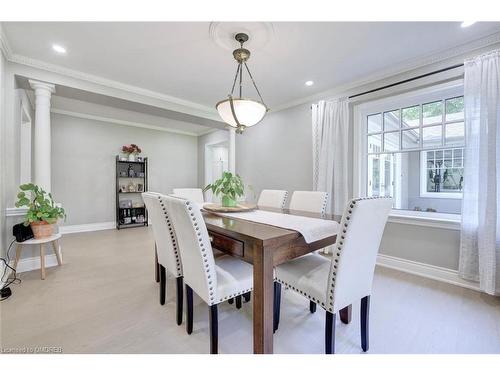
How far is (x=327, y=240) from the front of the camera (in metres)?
1.68

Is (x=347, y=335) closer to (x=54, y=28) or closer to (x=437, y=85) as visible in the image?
(x=437, y=85)

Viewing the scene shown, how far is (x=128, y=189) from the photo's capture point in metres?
5.34

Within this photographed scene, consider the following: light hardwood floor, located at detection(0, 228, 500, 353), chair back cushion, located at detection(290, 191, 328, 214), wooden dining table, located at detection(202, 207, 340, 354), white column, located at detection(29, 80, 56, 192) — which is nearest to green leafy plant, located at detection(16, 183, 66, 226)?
white column, located at detection(29, 80, 56, 192)

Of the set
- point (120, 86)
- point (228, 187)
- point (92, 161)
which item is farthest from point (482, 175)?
point (92, 161)

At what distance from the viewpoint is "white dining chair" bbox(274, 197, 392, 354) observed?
117 centimetres

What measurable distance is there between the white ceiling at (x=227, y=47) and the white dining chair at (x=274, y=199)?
5.08ft

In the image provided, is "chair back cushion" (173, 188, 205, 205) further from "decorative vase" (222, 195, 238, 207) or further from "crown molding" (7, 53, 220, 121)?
"crown molding" (7, 53, 220, 121)

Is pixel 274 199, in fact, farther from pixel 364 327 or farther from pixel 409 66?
pixel 409 66

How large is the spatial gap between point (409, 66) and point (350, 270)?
2684 millimetres

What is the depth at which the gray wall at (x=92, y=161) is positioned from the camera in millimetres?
4633

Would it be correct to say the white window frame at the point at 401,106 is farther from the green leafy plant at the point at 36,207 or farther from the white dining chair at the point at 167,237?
the green leafy plant at the point at 36,207

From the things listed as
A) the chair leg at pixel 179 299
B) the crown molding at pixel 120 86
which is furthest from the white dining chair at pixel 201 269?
the crown molding at pixel 120 86
